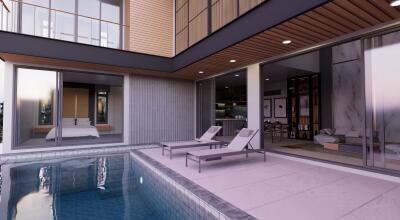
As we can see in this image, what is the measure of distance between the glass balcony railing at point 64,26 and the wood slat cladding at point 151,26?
0.59m

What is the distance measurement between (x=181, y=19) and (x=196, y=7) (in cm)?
146

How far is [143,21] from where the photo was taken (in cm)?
940

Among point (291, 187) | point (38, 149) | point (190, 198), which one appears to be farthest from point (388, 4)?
point (38, 149)

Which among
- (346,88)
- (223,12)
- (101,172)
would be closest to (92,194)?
(101,172)

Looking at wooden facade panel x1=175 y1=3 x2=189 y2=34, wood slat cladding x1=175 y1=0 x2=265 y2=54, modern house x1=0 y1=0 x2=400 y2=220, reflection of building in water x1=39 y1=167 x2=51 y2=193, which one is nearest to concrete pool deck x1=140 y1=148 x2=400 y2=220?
modern house x1=0 y1=0 x2=400 y2=220

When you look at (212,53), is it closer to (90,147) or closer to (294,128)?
(90,147)

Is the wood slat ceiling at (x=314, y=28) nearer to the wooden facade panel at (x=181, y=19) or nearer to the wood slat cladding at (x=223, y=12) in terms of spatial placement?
the wood slat cladding at (x=223, y=12)

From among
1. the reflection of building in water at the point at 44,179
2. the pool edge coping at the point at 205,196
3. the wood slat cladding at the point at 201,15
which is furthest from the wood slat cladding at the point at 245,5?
the reflection of building in water at the point at 44,179

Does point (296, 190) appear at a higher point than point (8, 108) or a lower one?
lower

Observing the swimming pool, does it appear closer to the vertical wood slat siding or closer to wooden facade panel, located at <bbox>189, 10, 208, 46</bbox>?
the vertical wood slat siding

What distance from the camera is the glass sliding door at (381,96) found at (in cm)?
420

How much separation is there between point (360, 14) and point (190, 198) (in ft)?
13.4

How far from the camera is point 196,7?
27.7ft

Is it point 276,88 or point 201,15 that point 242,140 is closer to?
point 201,15
